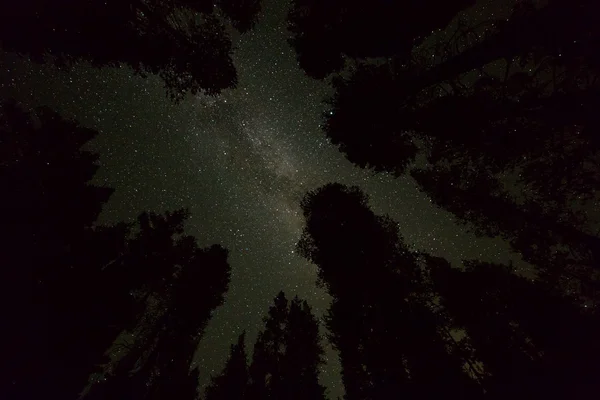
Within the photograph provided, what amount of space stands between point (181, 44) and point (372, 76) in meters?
7.66

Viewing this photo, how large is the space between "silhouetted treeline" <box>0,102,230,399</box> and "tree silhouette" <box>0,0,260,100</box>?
19.5 ft

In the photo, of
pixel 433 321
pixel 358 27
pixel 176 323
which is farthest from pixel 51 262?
pixel 433 321

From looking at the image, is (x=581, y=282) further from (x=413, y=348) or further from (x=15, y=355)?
(x=15, y=355)

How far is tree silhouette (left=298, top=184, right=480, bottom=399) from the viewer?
11797 millimetres

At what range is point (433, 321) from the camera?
13.8 metres

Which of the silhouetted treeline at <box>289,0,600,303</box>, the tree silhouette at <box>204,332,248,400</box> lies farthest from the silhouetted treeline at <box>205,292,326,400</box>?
the silhouetted treeline at <box>289,0,600,303</box>

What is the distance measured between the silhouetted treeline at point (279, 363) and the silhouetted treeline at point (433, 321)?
2.86 metres

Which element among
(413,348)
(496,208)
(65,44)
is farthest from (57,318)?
(496,208)

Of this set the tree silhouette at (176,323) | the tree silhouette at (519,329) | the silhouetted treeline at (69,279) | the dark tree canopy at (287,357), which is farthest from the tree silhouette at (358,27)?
the dark tree canopy at (287,357)

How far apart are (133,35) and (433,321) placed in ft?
63.2

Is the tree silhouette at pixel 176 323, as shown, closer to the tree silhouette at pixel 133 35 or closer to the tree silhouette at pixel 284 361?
the tree silhouette at pixel 284 361

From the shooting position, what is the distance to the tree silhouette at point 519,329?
11.2m

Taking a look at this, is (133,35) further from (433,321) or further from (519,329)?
(519,329)

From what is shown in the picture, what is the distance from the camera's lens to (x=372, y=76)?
986 cm
